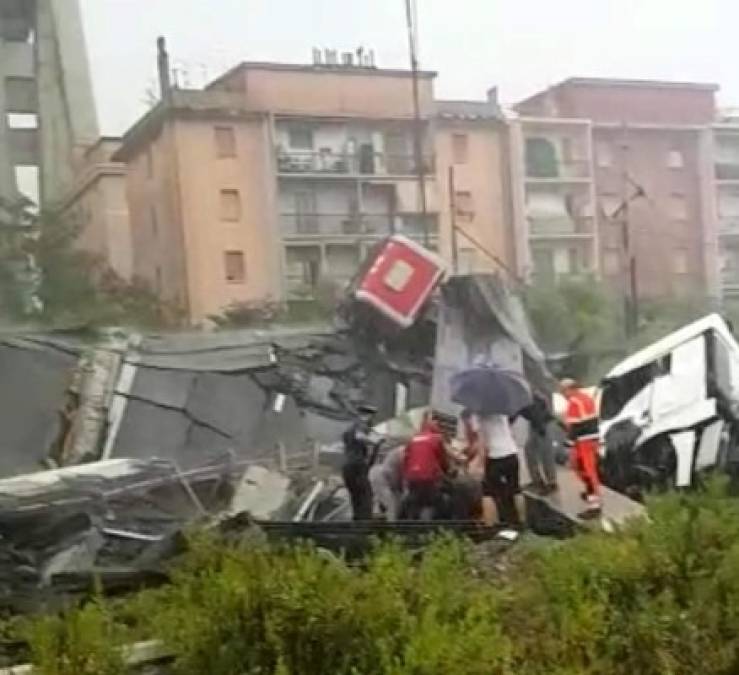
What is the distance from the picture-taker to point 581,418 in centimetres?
511

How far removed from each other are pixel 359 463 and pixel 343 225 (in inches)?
36.0

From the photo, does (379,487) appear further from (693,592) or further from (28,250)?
(28,250)

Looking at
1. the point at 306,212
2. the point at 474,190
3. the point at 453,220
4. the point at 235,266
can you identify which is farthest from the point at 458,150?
the point at 235,266

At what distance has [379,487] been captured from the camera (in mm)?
4785

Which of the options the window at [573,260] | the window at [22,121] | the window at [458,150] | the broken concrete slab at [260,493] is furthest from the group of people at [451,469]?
the window at [22,121]

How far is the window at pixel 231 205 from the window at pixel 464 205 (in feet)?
2.85

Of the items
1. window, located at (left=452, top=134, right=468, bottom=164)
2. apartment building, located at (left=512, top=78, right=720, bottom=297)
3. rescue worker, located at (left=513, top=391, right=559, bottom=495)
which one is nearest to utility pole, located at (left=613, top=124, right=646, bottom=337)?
apartment building, located at (left=512, top=78, right=720, bottom=297)

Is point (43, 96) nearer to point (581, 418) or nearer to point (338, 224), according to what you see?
point (338, 224)

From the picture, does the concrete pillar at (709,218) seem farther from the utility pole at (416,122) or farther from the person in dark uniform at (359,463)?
the person in dark uniform at (359,463)

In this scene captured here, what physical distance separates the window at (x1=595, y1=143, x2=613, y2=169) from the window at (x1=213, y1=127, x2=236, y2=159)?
156 centimetres

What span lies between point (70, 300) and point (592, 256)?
6.96ft

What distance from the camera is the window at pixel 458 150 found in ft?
16.9

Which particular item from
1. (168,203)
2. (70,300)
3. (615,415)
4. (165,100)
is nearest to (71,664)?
(70,300)

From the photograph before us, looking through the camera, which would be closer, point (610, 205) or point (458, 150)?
point (458, 150)
